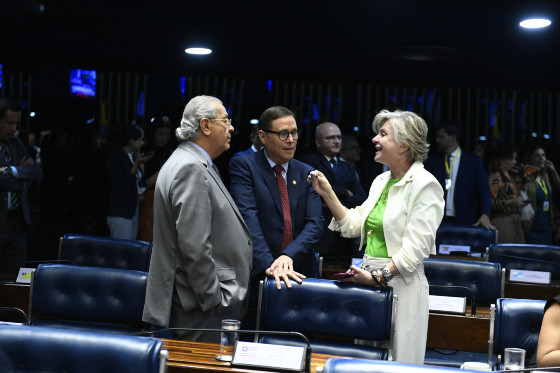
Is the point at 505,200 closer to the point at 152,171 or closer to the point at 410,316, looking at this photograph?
the point at 152,171

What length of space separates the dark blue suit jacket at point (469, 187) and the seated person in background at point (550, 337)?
179 inches

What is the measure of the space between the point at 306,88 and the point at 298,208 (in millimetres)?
8219

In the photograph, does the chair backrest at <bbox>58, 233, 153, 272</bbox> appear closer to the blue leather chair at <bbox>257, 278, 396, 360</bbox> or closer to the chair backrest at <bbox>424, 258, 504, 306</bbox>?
the blue leather chair at <bbox>257, 278, 396, 360</bbox>

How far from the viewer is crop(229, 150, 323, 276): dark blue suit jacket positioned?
11.5ft

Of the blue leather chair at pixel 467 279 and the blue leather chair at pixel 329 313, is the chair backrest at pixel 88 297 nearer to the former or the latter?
the blue leather chair at pixel 329 313

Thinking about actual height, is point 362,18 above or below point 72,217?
above

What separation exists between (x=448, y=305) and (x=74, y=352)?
7.30 feet

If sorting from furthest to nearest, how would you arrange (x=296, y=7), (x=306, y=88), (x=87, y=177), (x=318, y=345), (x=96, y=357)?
1. (x=306, y=88)
2. (x=87, y=177)
3. (x=296, y=7)
4. (x=318, y=345)
5. (x=96, y=357)

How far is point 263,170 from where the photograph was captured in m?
3.67

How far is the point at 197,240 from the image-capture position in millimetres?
3061

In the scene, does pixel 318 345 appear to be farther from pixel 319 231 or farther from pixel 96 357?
pixel 96 357

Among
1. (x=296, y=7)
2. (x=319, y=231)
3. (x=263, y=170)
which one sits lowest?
(x=319, y=231)

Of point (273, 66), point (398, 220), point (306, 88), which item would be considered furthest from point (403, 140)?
point (306, 88)

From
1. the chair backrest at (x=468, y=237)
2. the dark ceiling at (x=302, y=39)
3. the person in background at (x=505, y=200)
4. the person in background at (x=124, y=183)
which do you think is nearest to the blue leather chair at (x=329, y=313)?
the chair backrest at (x=468, y=237)
